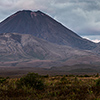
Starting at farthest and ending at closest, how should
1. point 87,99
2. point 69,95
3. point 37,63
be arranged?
point 37,63, point 69,95, point 87,99

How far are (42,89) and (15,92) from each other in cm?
205

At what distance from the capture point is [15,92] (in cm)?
1291

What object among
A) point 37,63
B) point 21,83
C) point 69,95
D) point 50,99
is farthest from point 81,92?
point 37,63

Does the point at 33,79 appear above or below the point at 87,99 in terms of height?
above

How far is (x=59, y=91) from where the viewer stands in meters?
12.9

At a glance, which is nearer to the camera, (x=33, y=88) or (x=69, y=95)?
(x=69, y=95)

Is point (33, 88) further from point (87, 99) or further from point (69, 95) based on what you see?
point (87, 99)

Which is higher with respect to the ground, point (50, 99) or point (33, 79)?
point (33, 79)

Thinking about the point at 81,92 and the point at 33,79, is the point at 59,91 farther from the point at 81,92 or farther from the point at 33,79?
the point at 33,79

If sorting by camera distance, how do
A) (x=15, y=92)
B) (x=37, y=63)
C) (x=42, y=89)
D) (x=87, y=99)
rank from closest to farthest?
(x=87, y=99) → (x=15, y=92) → (x=42, y=89) → (x=37, y=63)

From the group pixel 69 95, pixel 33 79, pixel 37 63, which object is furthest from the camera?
pixel 37 63

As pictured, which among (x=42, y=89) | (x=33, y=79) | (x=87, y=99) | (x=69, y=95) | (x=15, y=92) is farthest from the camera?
(x=33, y=79)

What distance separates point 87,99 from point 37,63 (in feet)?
586

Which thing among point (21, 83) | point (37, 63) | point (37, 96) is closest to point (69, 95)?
point (37, 96)
